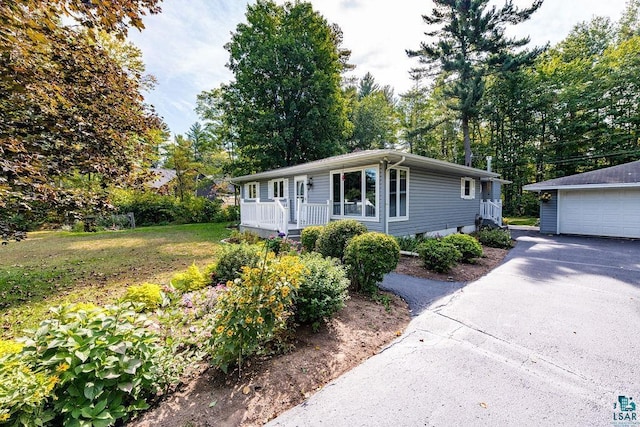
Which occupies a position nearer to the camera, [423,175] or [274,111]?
[423,175]

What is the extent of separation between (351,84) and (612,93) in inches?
810

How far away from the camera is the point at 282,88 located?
58.6ft

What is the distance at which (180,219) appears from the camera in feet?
59.6

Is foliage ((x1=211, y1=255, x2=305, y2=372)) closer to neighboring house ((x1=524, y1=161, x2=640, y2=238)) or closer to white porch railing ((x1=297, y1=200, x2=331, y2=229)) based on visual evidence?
white porch railing ((x1=297, y1=200, x2=331, y2=229))

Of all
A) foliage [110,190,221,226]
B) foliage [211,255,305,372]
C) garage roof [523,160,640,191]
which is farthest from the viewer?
foliage [110,190,221,226]

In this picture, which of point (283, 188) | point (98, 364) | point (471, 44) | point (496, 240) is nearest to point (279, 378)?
point (98, 364)

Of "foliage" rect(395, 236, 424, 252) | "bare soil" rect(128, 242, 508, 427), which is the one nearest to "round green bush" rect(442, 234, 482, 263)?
"foliage" rect(395, 236, 424, 252)

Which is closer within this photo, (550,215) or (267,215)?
(267,215)

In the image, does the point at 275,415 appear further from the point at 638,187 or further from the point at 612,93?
the point at 612,93

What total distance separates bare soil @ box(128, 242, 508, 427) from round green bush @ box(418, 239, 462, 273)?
2437 millimetres

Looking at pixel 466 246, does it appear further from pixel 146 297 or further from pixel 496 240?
pixel 146 297

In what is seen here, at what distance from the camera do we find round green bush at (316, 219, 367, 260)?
489 centimetres

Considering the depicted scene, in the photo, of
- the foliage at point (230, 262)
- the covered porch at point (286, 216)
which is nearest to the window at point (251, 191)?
the covered porch at point (286, 216)

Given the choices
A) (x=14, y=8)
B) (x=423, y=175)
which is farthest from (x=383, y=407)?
(x=423, y=175)
